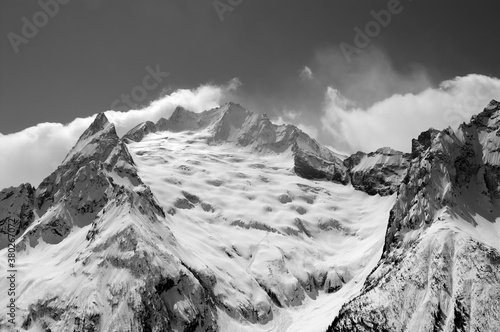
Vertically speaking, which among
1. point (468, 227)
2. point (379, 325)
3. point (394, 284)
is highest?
point (468, 227)

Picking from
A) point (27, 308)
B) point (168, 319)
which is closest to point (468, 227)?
point (168, 319)

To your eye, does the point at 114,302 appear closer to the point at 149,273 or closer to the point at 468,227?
the point at 149,273

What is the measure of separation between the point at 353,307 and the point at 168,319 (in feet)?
242

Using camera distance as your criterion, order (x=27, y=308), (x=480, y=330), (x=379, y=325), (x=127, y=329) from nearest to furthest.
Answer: (x=480, y=330) → (x=379, y=325) → (x=127, y=329) → (x=27, y=308)

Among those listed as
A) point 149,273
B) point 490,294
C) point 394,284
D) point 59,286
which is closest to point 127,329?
point 149,273

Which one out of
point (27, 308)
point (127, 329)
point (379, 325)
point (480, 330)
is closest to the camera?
point (480, 330)

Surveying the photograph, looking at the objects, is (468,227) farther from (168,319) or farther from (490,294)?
(168,319)

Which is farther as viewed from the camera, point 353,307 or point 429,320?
point 353,307

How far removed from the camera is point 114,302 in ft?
608

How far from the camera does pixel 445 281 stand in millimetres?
172000

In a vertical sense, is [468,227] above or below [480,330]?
above

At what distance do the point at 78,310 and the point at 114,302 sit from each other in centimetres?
1418

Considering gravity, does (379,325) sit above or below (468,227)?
below

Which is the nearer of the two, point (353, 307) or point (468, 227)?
point (353, 307)
